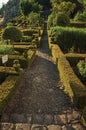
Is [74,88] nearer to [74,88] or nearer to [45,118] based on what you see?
[74,88]

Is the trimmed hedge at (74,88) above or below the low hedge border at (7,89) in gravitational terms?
below

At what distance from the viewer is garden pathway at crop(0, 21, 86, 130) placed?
8.88 meters

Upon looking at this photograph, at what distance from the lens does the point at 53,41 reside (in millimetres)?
24891

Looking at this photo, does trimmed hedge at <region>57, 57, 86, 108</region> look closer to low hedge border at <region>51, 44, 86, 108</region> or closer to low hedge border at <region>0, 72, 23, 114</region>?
low hedge border at <region>51, 44, 86, 108</region>

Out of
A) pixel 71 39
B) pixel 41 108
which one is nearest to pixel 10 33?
pixel 71 39

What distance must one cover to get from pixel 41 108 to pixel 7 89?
1.55 metres

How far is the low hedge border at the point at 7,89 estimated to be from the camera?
9.53 metres

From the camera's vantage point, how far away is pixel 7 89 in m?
10.5

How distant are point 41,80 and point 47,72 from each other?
1888mm

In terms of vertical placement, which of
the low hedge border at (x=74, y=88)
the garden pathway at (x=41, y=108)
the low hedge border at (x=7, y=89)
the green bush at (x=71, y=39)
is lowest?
the green bush at (x=71, y=39)

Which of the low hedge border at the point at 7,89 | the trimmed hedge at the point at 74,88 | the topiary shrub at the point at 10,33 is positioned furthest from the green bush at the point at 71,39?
the low hedge border at the point at 7,89

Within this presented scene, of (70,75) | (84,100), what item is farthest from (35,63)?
(84,100)

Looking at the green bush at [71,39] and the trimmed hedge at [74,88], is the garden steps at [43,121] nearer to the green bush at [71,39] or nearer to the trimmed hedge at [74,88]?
the trimmed hedge at [74,88]

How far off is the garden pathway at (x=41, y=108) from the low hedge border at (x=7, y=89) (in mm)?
365
